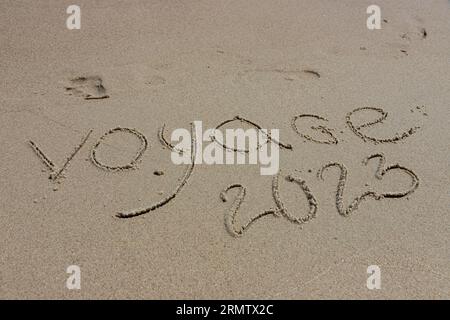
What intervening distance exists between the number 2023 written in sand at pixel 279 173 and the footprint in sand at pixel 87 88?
0.82 ft

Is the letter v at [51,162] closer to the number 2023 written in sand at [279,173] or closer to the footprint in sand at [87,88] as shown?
the number 2023 written in sand at [279,173]

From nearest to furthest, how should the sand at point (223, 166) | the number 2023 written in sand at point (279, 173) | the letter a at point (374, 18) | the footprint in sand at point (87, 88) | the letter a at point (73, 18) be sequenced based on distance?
the sand at point (223, 166)
the number 2023 written in sand at point (279, 173)
the footprint in sand at point (87, 88)
the letter a at point (73, 18)
the letter a at point (374, 18)

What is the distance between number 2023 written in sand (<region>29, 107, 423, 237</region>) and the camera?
62.7 inches

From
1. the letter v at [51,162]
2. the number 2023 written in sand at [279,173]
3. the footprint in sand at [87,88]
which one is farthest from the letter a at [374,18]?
the letter v at [51,162]

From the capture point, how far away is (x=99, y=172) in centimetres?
171

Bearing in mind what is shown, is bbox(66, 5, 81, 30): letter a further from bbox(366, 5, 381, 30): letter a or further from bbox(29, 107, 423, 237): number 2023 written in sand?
bbox(366, 5, 381, 30): letter a

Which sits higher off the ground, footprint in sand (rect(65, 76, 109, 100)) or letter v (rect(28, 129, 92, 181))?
footprint in sand (rect(65, 76, 109, 100))

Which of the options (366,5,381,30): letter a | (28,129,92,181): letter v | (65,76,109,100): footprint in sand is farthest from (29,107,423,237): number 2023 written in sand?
(366,5,381,30): letter a

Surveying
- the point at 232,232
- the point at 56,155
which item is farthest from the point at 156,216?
the point at 56,155

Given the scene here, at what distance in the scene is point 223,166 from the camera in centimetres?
176

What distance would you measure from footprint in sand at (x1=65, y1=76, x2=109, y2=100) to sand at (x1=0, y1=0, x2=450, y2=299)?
0.01 metres

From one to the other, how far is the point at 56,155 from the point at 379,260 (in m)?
1.23

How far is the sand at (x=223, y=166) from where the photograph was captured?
1.44 meters

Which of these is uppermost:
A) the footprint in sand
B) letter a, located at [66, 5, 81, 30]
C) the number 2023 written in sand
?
letter a, located at [66, 5, 81, 30]
